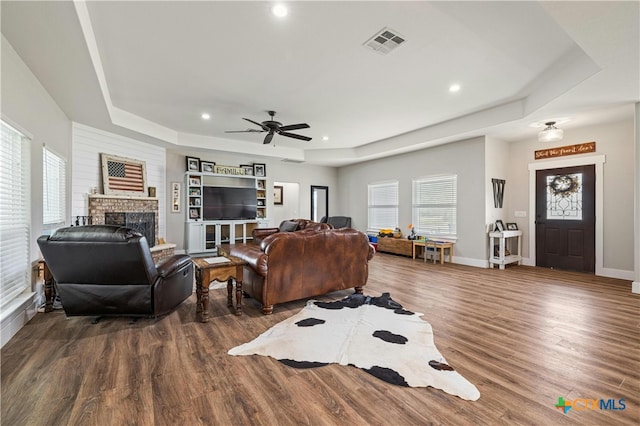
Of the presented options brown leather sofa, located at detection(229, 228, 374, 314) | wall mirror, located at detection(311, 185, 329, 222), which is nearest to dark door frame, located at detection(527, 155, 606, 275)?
brown leather sofa, located at detection(229, 228, 374, 314)

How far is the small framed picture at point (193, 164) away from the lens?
24.1 feet

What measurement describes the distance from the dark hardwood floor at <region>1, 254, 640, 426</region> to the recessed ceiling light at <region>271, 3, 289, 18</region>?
9.87 feet

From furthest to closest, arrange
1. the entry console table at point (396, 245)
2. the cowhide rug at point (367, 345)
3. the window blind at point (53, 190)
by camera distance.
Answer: the entry console table at point (396, 245) < the window blind at point (53, 190) < the cowhide rug at point (367, 345)

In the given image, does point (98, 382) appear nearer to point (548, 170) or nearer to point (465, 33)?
point (465, 33)

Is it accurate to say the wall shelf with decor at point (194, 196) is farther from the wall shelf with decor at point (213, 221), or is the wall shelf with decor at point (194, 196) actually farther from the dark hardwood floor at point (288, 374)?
the dark hardwood floor at point (288, 374)

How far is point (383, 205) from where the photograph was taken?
8477 millimetres

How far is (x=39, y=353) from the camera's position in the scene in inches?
91.4

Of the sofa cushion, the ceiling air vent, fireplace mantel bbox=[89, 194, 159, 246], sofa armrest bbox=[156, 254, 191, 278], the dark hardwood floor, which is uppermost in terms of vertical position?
the ceiling air vent

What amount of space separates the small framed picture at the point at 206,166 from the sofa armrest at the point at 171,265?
4.68 meters

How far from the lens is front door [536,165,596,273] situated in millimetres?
5359

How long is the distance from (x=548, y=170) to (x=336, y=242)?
5173mm

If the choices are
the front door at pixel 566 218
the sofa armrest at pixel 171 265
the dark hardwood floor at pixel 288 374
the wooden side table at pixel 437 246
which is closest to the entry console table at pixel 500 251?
the front door at pixel 566 218

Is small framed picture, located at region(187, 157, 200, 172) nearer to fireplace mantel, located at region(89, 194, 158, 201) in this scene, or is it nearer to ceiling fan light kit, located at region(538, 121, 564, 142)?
fireplace mantel, located at region(89, 194, 158, 201)

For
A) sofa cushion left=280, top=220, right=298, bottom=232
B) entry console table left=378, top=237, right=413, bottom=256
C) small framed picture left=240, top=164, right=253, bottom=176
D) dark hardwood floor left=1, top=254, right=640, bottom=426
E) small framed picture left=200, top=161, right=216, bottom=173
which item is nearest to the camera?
dark hardwood floor left=1, top=254, right=640, bottom=426
